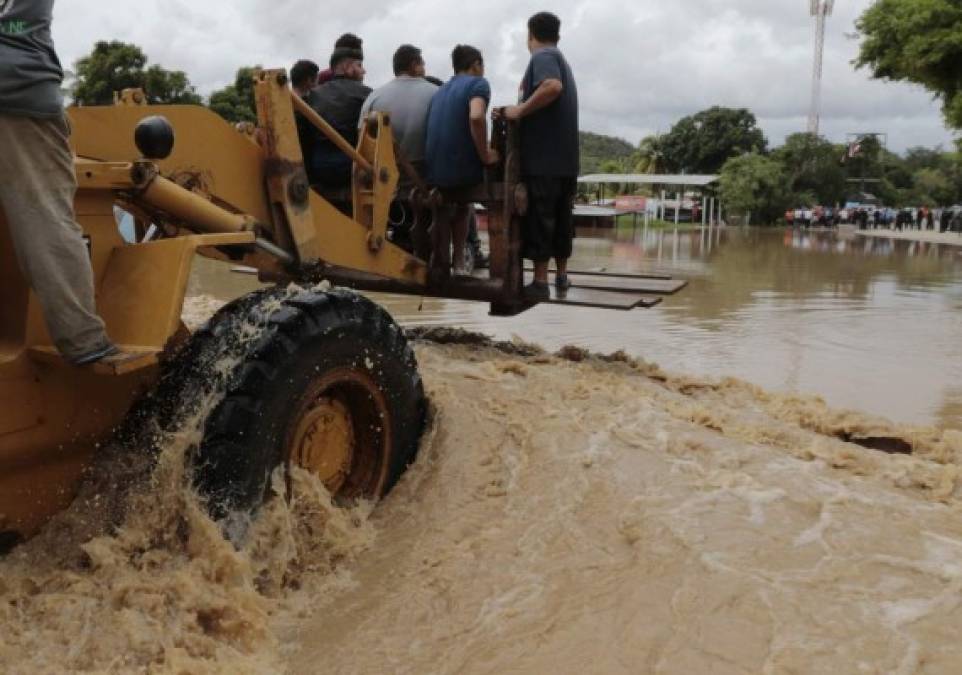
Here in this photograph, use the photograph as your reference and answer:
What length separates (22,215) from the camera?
99.2 inches

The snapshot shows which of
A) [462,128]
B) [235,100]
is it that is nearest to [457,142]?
[462,128]

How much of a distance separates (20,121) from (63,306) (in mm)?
502

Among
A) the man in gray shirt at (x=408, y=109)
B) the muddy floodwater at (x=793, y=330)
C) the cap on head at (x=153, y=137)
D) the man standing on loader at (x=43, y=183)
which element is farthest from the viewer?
the muddy floodwater at (x=793, y=330)

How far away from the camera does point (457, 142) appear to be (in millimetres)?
5328

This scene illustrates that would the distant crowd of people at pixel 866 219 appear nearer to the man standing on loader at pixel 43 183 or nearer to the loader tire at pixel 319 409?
the loader tire at pixel 319 409

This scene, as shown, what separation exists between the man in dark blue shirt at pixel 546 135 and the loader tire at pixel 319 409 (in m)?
2.07

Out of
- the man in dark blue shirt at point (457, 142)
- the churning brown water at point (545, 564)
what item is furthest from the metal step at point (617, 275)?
the churning brown water at point (545, 564)

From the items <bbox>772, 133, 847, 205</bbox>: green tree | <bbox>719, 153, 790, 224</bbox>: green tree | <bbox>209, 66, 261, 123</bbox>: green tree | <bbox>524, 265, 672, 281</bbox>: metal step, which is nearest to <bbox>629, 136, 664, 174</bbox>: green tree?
<bbox>772, 133, 847, 205</bbox>: green tree

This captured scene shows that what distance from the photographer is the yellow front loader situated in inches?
108

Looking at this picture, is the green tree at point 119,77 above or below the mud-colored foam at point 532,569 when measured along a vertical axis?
above

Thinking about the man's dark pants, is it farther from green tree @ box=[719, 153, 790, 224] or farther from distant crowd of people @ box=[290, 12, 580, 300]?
green tree @ box=[719, 153, 790, 224]

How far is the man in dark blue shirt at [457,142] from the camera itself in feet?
17.4

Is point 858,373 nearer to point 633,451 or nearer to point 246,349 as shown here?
point 633,451

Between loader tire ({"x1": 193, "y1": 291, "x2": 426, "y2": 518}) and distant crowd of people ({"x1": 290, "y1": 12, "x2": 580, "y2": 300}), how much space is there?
202 cm
